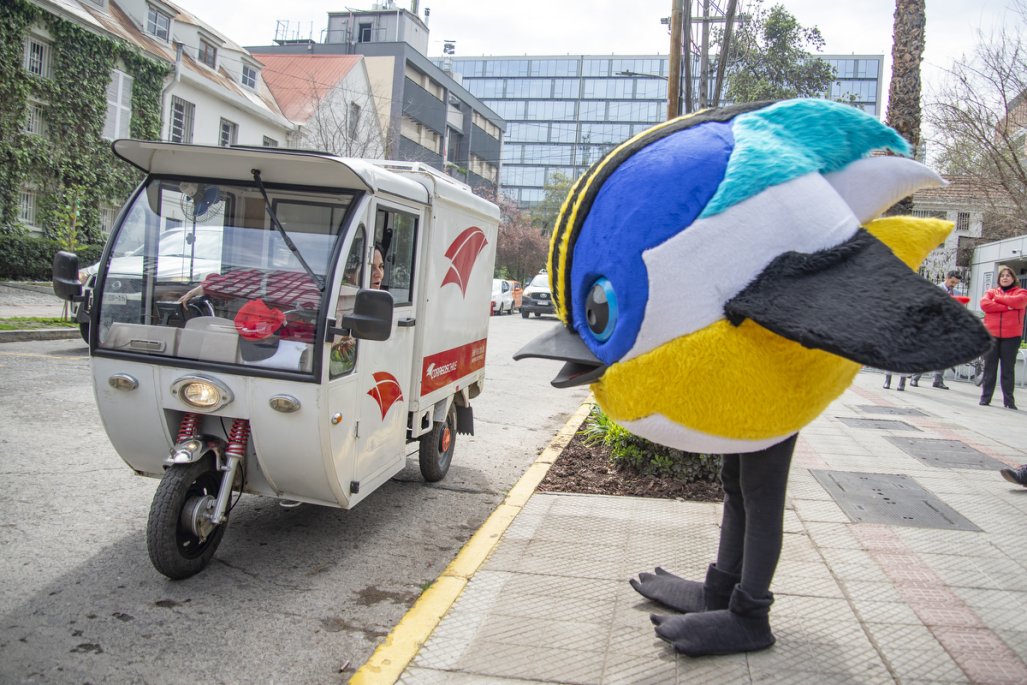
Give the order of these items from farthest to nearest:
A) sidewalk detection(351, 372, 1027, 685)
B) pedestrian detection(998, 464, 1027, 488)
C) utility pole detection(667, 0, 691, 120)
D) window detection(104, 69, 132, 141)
→ window detection(104, 69, 132, 141) → utility pole detection(667, 0, 691, 120) → pedestrian detection(998, 464, 1027, 488) → sidewalk detection(351, 372, 1027, 685)

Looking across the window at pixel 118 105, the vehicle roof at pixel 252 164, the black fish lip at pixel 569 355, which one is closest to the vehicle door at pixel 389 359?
the vehicle roof at pixel 252 164

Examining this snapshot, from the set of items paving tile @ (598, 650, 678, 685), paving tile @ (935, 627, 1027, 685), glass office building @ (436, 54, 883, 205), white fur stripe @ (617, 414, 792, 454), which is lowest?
paving tile @ (598, 650, 678, 685)

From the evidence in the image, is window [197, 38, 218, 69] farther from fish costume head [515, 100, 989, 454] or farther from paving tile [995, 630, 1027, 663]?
paving tile [995, 630, 1027, 663]

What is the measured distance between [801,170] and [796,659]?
2076 millimetres

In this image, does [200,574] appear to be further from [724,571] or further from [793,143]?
[793,143]

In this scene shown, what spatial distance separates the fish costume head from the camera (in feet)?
7.83

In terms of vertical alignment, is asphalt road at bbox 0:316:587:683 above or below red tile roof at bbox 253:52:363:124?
below

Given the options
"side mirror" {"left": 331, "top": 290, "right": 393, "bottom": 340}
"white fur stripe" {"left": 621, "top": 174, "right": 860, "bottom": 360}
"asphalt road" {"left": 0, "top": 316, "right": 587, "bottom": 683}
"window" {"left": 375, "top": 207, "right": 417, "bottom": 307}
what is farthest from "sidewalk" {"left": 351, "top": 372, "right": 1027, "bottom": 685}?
"window" {"left": 375, "top": 207, "right": 417, "bottom": 307}

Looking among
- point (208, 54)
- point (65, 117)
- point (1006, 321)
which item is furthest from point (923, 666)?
point (208, 54)

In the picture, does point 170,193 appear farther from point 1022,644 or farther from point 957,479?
point 957,479

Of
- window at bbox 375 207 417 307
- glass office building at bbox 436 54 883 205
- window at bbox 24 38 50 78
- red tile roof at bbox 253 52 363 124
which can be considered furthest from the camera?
glass office building at bbox 436 54 883 205

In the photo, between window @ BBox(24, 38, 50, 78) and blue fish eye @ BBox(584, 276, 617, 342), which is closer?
blue fish eye @ BBox(584, 276, 617, 342)

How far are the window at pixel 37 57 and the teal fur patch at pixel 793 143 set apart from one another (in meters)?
25.4

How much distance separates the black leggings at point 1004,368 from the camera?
11336 millimetres
